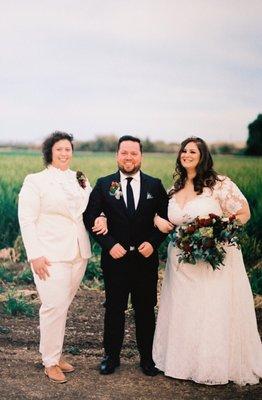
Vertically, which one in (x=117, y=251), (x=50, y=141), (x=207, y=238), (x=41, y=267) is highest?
(x=50, y=141)

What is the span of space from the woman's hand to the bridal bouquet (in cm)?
49

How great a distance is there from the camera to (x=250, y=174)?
6.63 meters

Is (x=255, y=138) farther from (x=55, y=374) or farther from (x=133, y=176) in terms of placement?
(x=55, y=374)

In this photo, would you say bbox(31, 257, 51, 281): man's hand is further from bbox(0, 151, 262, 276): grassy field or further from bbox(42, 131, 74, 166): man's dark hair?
bbox(0, 151, 262, 276): grassy field

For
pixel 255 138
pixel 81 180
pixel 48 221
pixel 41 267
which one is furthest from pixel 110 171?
pixel 41 267

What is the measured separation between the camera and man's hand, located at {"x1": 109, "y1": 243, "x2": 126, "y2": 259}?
3.98 metres

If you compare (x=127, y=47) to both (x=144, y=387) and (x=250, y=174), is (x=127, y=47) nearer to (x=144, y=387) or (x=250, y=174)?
(x=250, y=174)

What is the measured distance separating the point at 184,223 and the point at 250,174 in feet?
9.40

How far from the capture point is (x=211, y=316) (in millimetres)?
3998

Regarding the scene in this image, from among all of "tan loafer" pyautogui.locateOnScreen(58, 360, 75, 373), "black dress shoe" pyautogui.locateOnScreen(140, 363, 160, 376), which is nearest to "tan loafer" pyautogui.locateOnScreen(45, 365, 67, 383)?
"tan loafer" pyautogui.locateOnScreen(58, 360, 75, 373)

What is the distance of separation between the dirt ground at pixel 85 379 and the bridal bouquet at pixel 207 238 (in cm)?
86

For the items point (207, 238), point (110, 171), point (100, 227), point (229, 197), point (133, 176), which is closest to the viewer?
point (207, 238)

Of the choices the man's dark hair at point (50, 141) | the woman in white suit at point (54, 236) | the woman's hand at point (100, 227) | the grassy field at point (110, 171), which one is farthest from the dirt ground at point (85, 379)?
the grassy field at point (110, 171)

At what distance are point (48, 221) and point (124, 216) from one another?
53cm
